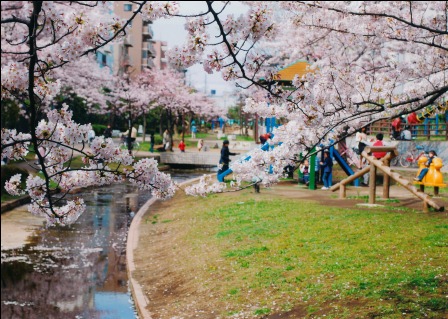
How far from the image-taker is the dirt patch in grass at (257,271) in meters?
8.81

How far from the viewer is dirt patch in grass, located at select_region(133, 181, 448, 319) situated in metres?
8.81

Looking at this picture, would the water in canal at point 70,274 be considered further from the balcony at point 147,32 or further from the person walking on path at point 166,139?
the balcony at point 147,32

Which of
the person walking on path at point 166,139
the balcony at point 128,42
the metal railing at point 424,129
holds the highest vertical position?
the balcony at point 128,42

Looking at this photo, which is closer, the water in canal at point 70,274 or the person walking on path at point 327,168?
the water in canal at point 70,274

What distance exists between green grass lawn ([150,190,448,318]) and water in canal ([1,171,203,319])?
4.91 ft

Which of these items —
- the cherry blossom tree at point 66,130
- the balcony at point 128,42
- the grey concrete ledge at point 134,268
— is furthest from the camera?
the balcony at point 128,42

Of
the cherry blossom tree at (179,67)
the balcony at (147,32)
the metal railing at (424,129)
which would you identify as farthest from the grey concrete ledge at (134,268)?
the balcony at (147,32)

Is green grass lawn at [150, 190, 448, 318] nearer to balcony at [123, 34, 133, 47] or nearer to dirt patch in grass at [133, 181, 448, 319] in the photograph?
dirt patch in grass at [133, 181, 448, 319]

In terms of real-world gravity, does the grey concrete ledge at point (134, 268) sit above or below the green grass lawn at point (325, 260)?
below

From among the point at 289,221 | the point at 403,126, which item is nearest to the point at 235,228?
the point at 289,221

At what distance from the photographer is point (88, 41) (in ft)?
20.6

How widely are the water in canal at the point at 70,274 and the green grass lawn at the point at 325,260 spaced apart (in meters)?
1.50

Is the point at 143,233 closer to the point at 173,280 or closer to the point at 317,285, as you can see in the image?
the point at 173,280

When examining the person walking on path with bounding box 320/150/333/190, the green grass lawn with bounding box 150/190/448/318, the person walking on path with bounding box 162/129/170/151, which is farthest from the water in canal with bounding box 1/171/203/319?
the person walking on path with bounding box 162/129/170/151
